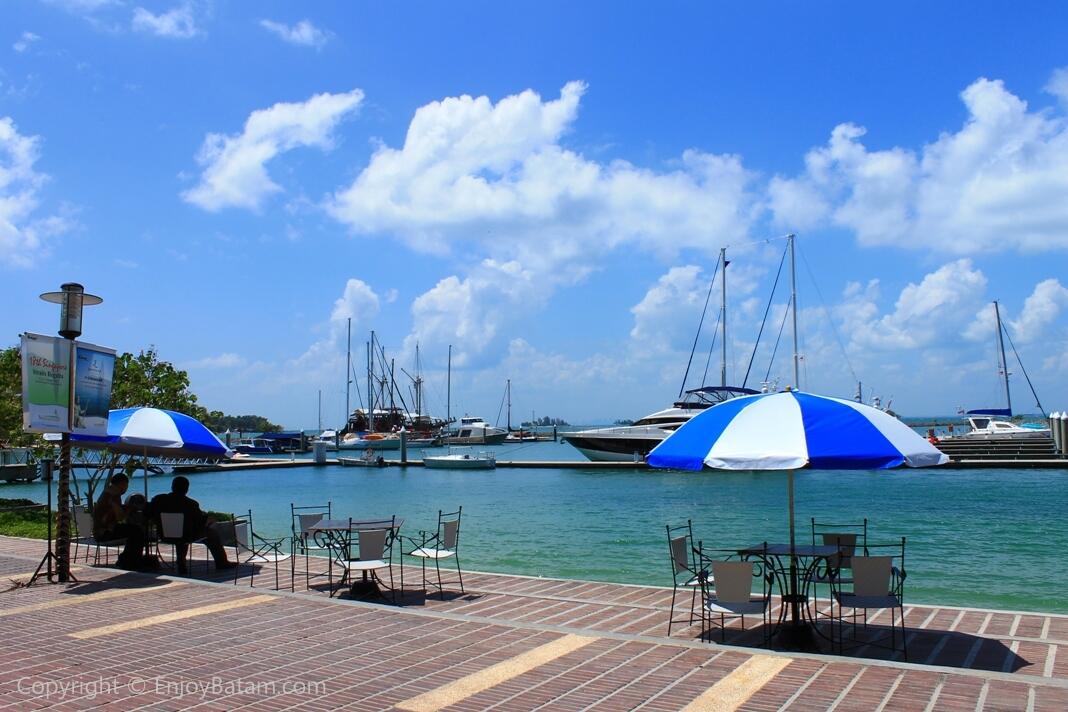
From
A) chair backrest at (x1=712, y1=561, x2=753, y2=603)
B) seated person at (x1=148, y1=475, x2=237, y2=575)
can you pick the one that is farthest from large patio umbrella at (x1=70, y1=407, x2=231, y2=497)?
chair backrest at (x1=712, y1=561, x2=753, y2=603)

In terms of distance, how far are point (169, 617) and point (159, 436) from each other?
3670mm

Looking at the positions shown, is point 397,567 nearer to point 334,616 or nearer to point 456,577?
point 456,577

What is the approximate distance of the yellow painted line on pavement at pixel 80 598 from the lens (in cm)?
832

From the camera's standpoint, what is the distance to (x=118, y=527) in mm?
11352

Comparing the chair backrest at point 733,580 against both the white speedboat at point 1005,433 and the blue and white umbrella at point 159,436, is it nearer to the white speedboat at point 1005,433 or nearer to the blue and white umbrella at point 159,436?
the blue and white umbrella at point 159,436

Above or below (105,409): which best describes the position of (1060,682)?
below

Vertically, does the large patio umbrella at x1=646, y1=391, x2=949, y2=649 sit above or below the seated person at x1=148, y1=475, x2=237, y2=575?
above

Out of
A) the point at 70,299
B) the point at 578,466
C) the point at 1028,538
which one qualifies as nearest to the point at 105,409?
the point at 70,299

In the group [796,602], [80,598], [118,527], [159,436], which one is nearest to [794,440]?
[796,602]

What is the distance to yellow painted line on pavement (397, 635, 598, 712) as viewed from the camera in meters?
5.43

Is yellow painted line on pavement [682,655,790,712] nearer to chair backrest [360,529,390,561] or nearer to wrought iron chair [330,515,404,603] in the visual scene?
wrought iron chair [330,515,404,603]

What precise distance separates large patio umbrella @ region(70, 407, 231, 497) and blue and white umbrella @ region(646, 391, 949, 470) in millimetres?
6704

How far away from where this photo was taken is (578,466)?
193 feet

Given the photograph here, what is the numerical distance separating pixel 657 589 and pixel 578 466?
48902mm
